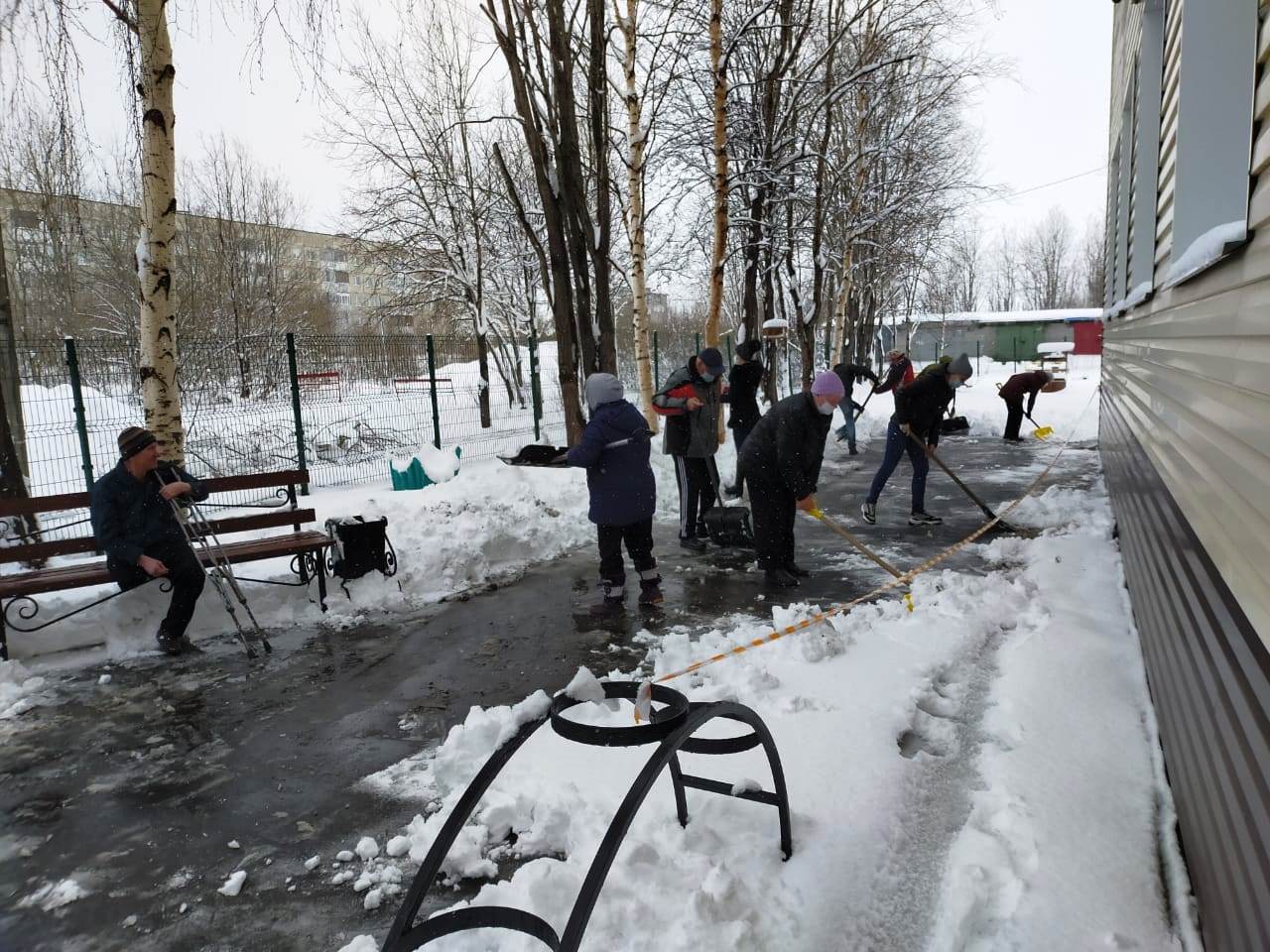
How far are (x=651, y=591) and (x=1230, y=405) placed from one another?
4.41 meters

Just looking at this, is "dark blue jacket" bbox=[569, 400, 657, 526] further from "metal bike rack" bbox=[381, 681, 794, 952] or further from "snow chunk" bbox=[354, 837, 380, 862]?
"metal bike rack" bbox=[381, 681, 794, 952]

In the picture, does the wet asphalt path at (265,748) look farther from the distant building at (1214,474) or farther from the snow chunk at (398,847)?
the distant building at (1214,474)

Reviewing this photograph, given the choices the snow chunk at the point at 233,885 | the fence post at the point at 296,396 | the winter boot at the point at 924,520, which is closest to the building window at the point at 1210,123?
the snow chunk at the point at 233,885

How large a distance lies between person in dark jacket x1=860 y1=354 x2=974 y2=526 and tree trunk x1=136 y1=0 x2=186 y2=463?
6890 mm

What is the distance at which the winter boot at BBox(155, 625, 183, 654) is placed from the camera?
17.7 ft

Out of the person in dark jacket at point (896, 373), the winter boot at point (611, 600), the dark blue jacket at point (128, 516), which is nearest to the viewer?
the dark blue jacket at point (128, 516)

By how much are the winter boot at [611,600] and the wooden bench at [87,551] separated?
221cm

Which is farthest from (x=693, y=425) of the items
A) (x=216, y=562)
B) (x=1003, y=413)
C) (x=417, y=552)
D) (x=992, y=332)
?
(x=992, y=332)

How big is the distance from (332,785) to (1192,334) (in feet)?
13.1

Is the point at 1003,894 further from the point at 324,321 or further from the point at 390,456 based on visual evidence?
the point at 324,321

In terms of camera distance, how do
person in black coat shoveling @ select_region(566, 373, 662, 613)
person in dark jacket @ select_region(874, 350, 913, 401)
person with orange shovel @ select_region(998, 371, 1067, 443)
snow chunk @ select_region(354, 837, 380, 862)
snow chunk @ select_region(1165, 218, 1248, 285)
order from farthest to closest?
1. person with orange shovel @ select_region(998, 371, 1067, 443)
2. person in dark jacket @ select_region(874, 350, 913, 401)
3. person in black coat shoveling @ select_region(566, 373, 662, 613)
4. snow chunk @ select_region(354, 837, 380, 862)
5. snow chunk @ select_region(1165, 218, 1248, 285)

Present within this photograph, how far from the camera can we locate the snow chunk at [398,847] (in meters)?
3.04

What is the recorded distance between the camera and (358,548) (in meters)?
6.37

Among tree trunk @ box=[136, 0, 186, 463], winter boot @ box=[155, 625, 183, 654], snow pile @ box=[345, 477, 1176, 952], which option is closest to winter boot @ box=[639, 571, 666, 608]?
snow pile @ box=[345, 477, 1176, 952]
